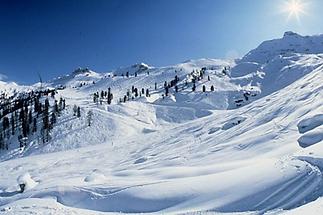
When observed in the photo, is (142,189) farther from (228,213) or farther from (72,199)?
(228,213)

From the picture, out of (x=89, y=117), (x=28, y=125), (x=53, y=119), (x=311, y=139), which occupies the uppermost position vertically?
(x=89, y=117)

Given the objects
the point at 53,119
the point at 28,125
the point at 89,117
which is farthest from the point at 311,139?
the point at 28,125

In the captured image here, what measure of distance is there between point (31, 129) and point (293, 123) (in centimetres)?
10362

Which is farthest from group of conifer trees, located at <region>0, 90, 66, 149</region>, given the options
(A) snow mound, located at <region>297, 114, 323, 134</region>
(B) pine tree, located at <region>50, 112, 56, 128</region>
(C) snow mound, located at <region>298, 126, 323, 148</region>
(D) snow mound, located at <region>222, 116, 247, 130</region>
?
(C) snow mound, located at <region>298, 126, 323, 148</region>

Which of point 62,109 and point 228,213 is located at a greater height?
point 62,109

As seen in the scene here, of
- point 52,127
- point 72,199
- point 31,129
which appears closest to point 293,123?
point 72,199

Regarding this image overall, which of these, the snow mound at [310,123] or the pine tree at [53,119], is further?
the pine tree at [53,119]

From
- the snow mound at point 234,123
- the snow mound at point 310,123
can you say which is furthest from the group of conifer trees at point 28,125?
the snow mound at point 310,123

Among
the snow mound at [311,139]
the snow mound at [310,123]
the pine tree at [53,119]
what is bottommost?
the snow mound at [311,139]

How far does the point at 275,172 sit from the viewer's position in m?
23.2

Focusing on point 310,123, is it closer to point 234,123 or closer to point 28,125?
point 234,123

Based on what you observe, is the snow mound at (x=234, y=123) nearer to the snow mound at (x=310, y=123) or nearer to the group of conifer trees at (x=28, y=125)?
the snow mound at (x=310, y=123)

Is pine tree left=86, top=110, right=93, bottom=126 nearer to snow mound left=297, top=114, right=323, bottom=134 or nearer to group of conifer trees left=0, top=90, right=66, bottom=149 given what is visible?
group of conifer trees left=0, top=90, right=66, bottom=149

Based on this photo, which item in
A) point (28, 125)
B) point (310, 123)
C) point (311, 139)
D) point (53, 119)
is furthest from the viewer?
point (53, 119)
